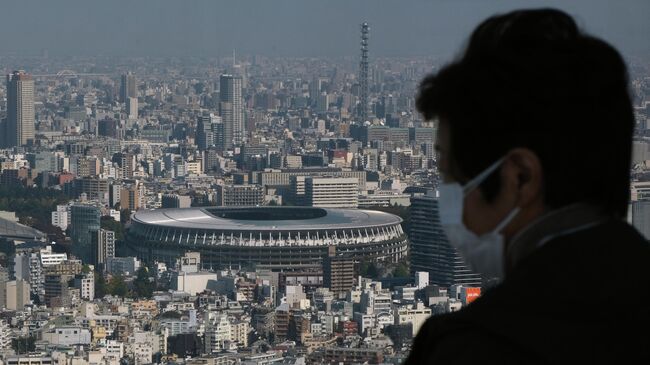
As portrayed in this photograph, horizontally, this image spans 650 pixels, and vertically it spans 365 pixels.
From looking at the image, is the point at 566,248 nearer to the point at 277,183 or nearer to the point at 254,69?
the point at 277,183

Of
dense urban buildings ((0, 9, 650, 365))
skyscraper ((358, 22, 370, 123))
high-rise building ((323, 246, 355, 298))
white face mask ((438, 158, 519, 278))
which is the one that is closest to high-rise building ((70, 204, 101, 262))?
dense urban buildings ((0, 9, 650, 365))

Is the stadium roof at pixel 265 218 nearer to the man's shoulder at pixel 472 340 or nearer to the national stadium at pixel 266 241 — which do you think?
the national stadium at pixel 266 241

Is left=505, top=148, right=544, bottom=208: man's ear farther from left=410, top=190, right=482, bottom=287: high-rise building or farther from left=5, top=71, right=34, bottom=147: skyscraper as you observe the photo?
left=5, top=71, right=34, bottom=147: skyscraper

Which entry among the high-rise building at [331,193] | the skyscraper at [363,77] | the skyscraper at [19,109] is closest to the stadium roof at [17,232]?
the high-rise building at [331,193]

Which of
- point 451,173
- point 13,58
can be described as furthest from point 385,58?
point 451,173

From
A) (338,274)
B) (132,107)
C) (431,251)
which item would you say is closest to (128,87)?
(132,107)
